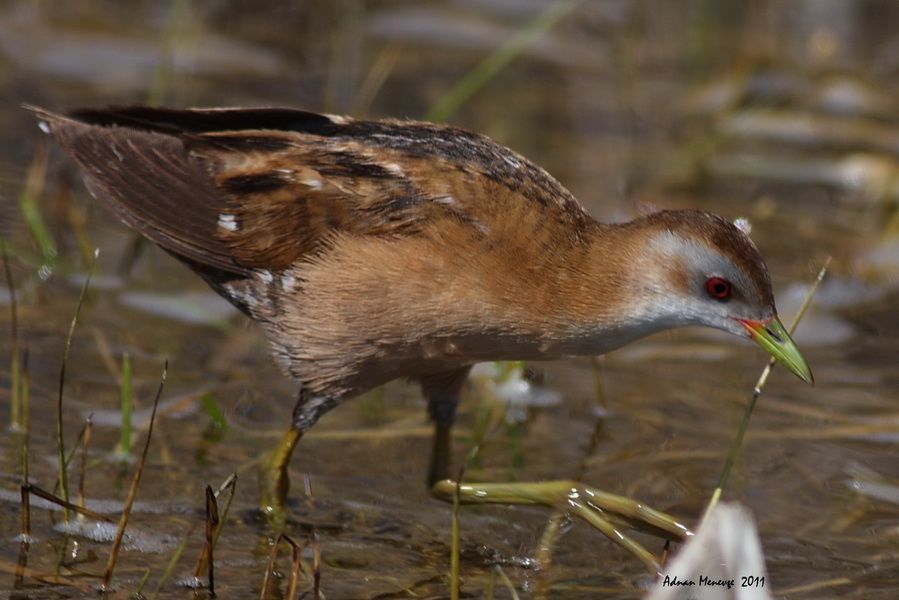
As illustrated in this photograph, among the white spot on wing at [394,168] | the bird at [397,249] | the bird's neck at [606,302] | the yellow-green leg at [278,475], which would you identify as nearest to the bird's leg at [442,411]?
the bird at [397,249]

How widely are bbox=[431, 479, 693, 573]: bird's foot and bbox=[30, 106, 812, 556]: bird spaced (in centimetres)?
36

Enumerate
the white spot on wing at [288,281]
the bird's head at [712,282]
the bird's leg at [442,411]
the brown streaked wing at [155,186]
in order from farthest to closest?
the bird's leg at [442,411] < the brown streaked wing at [155,186] < the white spot on wing at [288,281] < the bird's head at [712,282]

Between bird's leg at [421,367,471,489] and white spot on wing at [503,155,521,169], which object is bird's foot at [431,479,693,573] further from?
white spot on wing at [503,155,521,169]

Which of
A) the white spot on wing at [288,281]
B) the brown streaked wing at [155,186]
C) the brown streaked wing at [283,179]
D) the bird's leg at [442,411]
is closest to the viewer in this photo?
the brown streaked wing at [283,179]

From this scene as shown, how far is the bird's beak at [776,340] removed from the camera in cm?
429

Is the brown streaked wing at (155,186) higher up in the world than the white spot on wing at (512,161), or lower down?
lower down

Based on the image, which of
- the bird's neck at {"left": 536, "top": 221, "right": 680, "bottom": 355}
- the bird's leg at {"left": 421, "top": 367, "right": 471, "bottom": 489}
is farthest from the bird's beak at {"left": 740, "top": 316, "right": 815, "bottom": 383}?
the bird's leg at {"left": 421, "top": 367, "right": 471, "bottom": 489}

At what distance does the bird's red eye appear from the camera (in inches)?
167

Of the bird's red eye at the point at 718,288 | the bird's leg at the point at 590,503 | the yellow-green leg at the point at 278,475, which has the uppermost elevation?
the bird's red eye at the point at 718,288

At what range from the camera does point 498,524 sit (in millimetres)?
4645

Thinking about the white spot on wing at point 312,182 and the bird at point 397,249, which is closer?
the bird at point 397,249

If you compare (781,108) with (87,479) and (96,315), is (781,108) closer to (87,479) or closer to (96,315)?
(96,315)

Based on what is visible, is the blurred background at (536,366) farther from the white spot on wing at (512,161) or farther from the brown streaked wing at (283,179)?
the brown streaked wing at (283,179)

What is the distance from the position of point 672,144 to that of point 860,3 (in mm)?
2456
